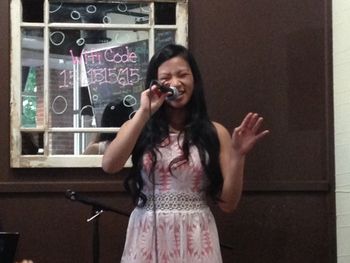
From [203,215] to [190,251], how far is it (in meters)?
0.13

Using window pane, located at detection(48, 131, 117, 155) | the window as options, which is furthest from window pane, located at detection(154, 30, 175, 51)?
window pane, located at detection(48, 131, 117, 155)

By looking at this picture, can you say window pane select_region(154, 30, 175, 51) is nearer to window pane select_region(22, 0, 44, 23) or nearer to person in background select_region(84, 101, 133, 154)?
person in background select_region(84, 101, 133, 154)

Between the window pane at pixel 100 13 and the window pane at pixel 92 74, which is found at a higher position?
the window pane at pixel 100 13

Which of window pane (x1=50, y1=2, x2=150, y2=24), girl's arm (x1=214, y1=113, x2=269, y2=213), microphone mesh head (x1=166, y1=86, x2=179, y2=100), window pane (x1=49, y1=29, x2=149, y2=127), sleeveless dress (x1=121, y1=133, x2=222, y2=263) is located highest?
window pane (x1=50, y1=2, x2=150, y2=24)

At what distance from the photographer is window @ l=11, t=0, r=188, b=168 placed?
2543 mm

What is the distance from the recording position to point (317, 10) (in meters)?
2.68

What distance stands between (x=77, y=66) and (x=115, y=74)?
17 cm

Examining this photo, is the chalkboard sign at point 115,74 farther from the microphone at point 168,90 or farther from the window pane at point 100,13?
the microphone at point 168,90

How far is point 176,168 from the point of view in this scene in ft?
5.98

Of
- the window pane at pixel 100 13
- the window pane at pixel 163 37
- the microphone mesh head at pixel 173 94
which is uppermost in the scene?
the window pane at pixel 100 13

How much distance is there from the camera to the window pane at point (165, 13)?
2.62m

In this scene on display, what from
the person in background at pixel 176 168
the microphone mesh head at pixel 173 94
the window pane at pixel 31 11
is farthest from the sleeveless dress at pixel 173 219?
the window pane at pixel 31 11

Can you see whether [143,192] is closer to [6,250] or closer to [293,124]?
[6,250]

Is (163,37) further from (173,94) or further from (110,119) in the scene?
(173,94)
